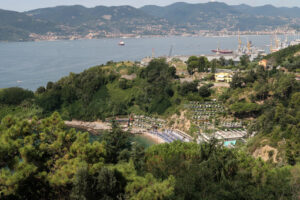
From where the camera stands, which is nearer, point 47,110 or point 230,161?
point 230,161

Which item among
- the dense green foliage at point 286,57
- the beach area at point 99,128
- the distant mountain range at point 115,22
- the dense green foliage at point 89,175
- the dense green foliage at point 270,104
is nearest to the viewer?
the dense green foliage at point 89,175

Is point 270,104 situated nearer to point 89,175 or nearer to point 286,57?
point 286,57

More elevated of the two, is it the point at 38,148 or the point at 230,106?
the point at 38,148

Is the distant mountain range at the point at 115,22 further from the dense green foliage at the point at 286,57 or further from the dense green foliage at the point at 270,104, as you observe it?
the dense green foliage at the point at 270,104

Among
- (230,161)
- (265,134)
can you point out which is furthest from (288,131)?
(230,161)

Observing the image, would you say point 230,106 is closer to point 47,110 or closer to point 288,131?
point 288,131

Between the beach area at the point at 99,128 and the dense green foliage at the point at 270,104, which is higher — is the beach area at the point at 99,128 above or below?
below

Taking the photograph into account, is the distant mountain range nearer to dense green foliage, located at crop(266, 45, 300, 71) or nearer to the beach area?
the beach area

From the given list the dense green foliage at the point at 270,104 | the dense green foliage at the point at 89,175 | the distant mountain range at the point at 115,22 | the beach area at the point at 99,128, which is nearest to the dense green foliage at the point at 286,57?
the dense green foliage at the point at 270,104

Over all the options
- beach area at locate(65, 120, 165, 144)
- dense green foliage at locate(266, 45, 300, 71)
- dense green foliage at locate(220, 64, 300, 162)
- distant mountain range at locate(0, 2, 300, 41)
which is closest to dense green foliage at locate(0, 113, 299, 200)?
dense green foliage at locate(220, 64, 300, 162)
